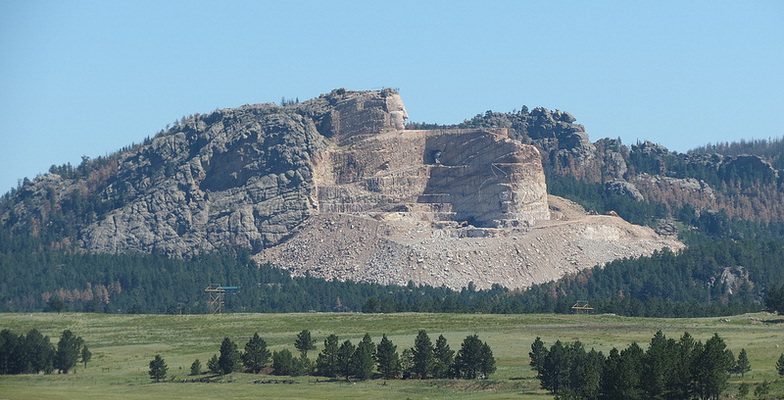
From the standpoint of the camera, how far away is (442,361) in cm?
12156

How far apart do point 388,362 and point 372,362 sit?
1383mm

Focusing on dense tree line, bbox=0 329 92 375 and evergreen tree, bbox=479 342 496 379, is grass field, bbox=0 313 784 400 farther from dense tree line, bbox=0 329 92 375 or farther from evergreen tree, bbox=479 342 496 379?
dense tree line, bbox=0 329 92 375

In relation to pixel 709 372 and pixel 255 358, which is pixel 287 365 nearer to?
pixel 255 358

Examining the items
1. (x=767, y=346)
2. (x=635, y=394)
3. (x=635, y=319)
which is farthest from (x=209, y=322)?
(x=635, y=394)

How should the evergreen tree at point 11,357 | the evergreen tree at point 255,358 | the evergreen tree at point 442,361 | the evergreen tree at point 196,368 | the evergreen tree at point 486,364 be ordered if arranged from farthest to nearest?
the evergreen tree at point 255,358 → the evergreen tree at point 196,368 → the evergreen tree at point 11,357 → the evergreen tree at point 442,361 → the evergreen tree at point 486,364

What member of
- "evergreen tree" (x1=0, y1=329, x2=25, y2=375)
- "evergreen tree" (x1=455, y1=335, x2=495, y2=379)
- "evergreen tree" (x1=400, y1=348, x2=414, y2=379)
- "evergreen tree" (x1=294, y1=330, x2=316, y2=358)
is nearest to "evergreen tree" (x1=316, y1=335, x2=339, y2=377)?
"evergreen tree" (x1=400, y1=348, x2=414, y2=379)

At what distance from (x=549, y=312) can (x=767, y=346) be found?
65.2m

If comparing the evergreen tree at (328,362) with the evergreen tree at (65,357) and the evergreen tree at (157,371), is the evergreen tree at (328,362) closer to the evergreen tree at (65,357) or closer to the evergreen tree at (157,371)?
the evergreen tree at (157,371)

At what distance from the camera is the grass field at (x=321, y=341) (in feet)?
364

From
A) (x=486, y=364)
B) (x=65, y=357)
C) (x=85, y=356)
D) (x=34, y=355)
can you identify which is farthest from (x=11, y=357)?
(x=486, y=364)

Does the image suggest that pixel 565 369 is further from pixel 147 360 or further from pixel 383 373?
pixel 147 360

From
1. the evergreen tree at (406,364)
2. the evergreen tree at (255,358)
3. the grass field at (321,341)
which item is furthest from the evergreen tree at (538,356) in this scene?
the evergreen tree at (255,358)

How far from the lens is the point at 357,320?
588ft

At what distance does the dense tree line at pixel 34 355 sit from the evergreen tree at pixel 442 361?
112 ft
